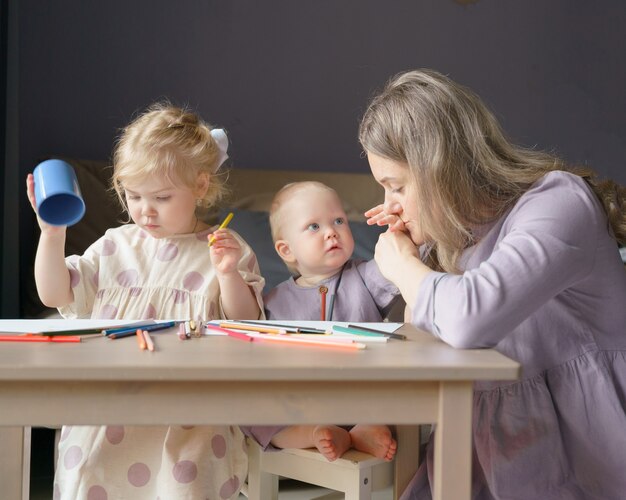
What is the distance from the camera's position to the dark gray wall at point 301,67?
10.0 ft

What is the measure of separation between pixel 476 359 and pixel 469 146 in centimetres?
44

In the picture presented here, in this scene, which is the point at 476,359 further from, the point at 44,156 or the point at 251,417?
the point at 44,156

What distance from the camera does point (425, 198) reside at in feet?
4.17

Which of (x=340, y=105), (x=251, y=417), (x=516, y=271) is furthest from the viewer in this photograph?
(x=340, y=105)

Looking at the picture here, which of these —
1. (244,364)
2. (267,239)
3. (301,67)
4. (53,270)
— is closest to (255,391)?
(244,364)

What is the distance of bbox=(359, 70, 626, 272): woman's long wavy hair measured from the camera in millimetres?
1264

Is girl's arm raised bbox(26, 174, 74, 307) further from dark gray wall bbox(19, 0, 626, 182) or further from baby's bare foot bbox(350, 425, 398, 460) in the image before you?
dark gray wall bbox(19, 0, 626, 182)

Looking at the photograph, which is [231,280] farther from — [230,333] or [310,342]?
[310,342]

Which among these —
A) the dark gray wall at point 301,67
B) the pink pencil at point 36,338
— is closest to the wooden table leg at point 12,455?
the pink pencil at point 36,338

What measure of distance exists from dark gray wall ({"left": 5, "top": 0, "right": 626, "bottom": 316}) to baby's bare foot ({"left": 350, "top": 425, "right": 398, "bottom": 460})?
5.86 ft

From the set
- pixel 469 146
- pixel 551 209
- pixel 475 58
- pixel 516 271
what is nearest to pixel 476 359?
pixel 516 271

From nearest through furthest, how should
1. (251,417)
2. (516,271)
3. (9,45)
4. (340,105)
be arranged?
(251,417), (516,271), (9,45), (340,105)

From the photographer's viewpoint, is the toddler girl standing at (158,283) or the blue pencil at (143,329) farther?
the toddler girl standing at (158,283)

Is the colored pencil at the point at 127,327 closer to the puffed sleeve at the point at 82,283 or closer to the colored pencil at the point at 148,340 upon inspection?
the colored pencil at the point at 148,340
